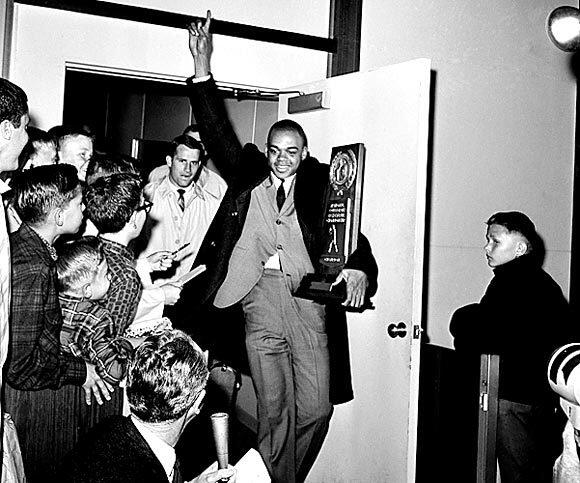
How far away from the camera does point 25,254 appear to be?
7.71ft

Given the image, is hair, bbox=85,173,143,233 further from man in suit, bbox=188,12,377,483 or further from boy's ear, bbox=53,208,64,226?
man in suit, bbox=188,12,377,483

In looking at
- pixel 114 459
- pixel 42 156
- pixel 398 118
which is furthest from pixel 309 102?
pixel 114 459

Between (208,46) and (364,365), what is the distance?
5.30 feet

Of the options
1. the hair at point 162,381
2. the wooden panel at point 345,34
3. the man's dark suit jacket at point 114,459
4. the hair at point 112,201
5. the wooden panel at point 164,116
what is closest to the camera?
the man's dark suit jacket at point 114,459

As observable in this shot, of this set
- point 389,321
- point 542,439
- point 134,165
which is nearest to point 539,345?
point 542,439

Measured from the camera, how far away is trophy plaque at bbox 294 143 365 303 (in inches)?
140

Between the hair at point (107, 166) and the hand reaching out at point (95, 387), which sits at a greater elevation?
the hair at point (107, 166)

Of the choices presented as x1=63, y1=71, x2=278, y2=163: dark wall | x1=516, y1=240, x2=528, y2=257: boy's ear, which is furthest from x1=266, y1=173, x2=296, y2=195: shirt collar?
x1=63, y1=71, x2=278, y2=163: dark wall

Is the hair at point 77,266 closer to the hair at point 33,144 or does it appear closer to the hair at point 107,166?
the hair at point 107,166

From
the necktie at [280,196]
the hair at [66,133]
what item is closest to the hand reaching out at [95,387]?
the hair at [66,133]

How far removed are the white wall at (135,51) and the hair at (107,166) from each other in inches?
29.4

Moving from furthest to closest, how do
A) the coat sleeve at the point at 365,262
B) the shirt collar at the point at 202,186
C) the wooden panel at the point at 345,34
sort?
the shirt collar at the point at 202,186 → the wooden panel at the point at 345,34 → the coat sleeve at the point at 365,262

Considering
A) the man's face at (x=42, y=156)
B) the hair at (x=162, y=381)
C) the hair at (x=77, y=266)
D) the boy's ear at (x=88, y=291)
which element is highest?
the man's face at (x=42, y=156)

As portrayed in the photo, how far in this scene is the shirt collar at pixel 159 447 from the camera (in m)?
1.88
